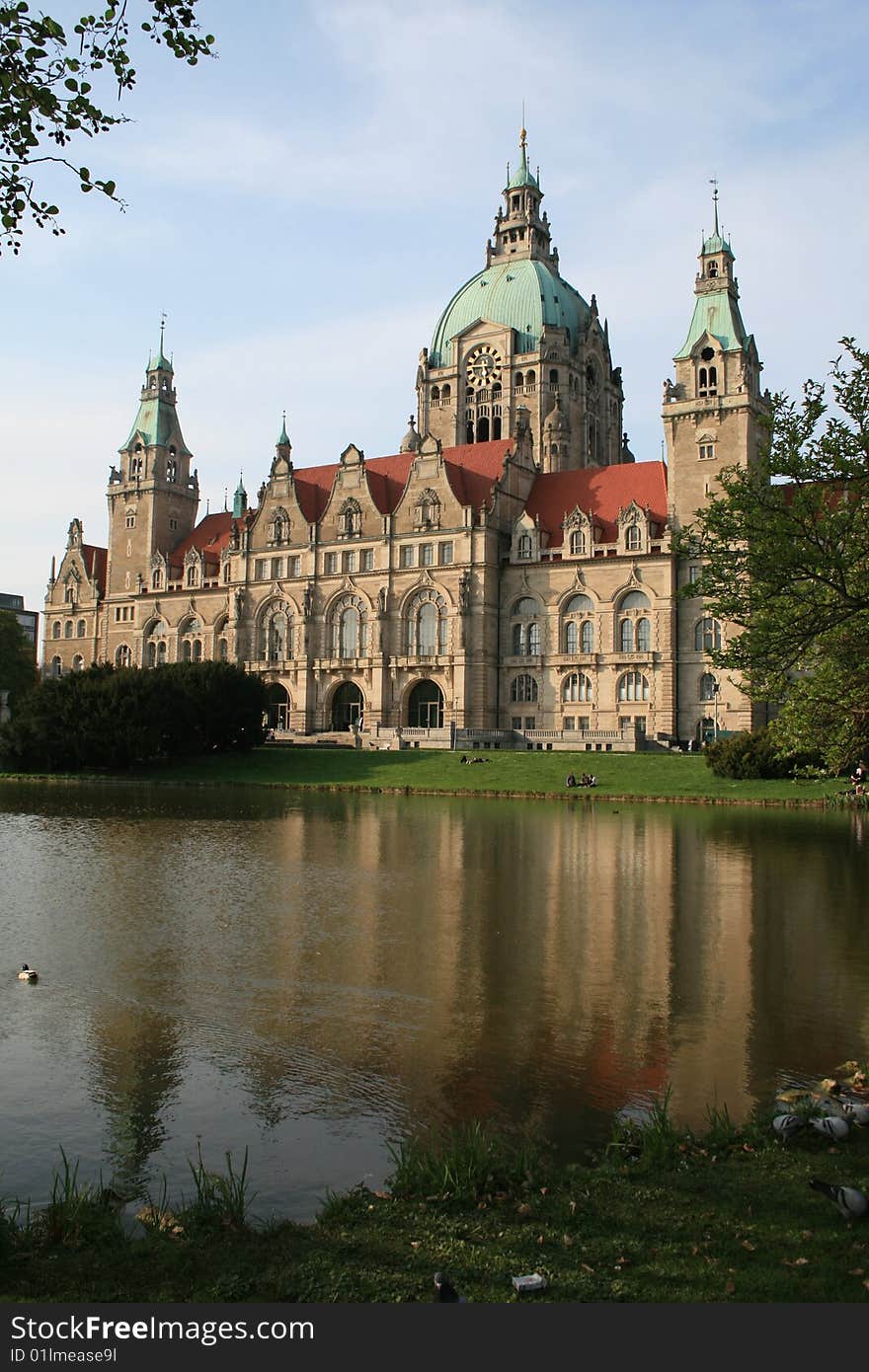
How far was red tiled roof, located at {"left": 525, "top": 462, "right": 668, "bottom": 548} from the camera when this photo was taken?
8406 cm

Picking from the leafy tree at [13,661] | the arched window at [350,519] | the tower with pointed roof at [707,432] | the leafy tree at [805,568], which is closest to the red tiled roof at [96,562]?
the leafy tree at [13,661]

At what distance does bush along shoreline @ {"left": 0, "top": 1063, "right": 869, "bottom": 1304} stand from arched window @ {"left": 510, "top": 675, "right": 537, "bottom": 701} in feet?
243

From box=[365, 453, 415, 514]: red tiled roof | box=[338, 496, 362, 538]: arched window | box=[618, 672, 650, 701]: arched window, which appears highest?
box=[365, 453, 415, 514]: red tiled roof

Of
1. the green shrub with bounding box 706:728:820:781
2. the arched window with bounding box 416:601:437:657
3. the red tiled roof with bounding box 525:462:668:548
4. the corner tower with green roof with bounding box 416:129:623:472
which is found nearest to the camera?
the green shrub with bounding box 706:728:820:781

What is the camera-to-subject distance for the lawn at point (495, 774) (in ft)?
177

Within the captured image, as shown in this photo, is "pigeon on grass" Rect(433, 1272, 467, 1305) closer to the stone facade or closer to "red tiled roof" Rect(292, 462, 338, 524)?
the stone facade

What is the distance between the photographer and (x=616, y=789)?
184 feet

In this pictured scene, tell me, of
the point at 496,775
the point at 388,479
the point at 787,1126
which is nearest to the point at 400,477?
the point at 388,479

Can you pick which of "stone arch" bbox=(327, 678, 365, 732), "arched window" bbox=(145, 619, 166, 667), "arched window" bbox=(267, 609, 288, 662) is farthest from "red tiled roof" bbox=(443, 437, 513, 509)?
"arched window" bbox=(145, 619, 166, 667)

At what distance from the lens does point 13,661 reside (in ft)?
302

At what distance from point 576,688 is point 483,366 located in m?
39.7

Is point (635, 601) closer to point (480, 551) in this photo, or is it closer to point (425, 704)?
point (480, 551)

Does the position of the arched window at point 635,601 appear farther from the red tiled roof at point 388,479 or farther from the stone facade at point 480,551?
the red tiled roof at point 388,479

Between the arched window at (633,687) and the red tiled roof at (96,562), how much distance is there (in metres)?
59.2
